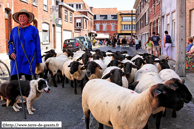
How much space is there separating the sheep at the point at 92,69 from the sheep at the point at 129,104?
3080mm

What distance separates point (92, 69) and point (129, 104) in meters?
3.77

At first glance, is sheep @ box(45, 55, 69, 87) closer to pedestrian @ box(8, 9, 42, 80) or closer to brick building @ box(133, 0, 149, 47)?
pedestrian @ box(8, 9, 42, 80)

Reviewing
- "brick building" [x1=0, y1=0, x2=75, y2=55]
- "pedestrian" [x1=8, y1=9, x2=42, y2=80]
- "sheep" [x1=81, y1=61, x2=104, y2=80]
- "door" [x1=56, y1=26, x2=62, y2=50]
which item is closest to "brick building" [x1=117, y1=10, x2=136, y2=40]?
"brick building" [x1=0, y1=0, x2=75, y2=55]

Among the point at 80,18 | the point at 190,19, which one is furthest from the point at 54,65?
the point at 80,18

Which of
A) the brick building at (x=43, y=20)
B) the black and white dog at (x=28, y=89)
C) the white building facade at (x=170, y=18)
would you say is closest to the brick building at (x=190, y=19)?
the white building facade at (x=170, y=18)

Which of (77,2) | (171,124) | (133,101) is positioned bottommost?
(171,124)

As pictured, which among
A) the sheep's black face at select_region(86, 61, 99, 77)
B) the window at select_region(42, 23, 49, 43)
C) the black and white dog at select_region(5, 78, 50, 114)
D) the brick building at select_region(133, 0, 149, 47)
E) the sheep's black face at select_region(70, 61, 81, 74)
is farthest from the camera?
the brick building at select_region(133, 0, 149, 47)

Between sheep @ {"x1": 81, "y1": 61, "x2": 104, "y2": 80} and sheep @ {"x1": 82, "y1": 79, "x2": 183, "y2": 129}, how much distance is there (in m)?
3.08

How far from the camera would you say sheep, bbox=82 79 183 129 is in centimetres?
284

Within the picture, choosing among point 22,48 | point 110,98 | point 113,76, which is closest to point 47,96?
point 22,48

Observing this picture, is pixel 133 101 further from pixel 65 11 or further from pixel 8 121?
pixel 65 11

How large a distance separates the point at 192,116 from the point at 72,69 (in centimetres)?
411

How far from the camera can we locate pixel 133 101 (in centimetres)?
308

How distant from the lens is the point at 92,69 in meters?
6.76
